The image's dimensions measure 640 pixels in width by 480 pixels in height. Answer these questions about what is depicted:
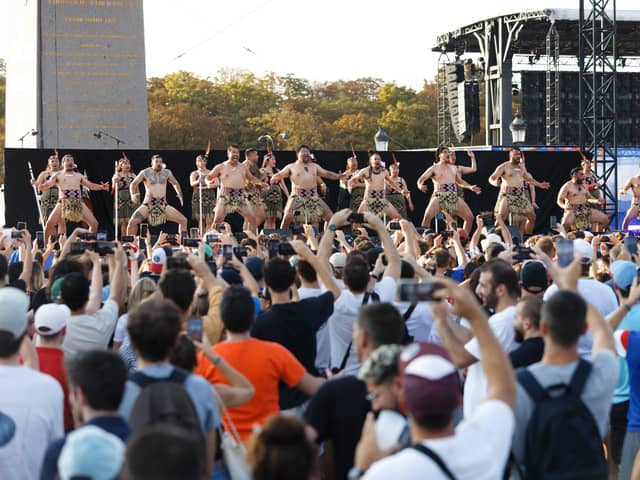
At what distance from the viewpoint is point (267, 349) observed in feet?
12.6

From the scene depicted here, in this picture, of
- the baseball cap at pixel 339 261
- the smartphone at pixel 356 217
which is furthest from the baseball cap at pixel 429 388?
the baseball cap at pixel 339 261

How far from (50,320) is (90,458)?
1840mm

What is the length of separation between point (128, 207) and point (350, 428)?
14585 millimetres

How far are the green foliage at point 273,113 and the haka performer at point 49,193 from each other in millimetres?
30259

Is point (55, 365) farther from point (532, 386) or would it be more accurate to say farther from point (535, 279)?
point (535, 279)

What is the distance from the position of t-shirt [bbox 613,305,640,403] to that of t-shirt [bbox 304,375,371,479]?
1546mm

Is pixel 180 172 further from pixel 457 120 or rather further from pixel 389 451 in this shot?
pixel 389 451

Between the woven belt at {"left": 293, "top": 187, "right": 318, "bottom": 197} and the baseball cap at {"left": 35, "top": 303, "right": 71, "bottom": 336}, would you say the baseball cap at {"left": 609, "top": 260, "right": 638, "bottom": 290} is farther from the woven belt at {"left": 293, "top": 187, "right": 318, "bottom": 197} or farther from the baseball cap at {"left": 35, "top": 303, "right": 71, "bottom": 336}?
the woven belt at {"left": 293, "top": 187, "right": 318, "bottom": 197}

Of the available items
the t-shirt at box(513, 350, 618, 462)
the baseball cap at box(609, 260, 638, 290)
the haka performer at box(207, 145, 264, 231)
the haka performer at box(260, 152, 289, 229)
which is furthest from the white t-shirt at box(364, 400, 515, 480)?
the haka performer at box(260, 152, 289, 229)

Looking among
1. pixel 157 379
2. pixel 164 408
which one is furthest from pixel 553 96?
pixel 164 408

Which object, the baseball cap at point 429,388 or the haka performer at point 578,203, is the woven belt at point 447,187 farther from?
the baseball cap at point 429,388

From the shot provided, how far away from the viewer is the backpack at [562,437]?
3.10 m

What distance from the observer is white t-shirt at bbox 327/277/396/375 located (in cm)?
465

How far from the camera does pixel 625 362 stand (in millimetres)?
4645
